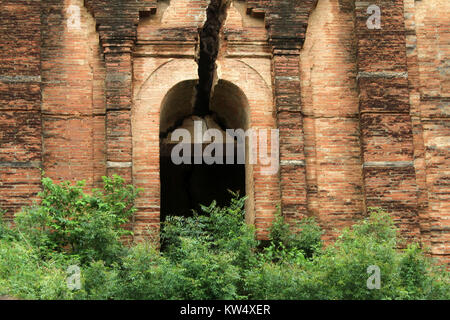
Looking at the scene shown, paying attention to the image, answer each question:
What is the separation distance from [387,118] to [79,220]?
5.42 metres

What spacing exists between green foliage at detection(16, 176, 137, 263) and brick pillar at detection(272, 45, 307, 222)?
8.33 feet

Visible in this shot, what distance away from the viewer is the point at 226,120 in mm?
15930

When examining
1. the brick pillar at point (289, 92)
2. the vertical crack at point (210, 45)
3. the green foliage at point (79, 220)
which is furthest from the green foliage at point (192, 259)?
the vertical crack at point (210, 45)

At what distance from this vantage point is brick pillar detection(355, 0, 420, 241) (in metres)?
13.2

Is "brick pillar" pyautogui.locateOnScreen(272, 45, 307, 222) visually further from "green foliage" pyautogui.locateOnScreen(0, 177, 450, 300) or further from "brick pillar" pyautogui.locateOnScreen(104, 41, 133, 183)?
"brick pillar" pyautogui.locateOnScreen(104, 41, 133, 183)

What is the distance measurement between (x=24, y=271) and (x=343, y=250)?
427cm

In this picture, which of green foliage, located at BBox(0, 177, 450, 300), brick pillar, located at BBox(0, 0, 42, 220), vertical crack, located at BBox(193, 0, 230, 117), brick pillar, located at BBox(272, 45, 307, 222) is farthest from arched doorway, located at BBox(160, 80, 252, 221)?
green foliage, located at BBox(0, 177, 450, 300)

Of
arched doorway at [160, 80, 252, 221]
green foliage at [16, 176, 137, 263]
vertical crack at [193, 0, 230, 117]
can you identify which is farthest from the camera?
arched doorway at [160, 80, 252, 221]

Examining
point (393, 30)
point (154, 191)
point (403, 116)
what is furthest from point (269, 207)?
point (393, 30)

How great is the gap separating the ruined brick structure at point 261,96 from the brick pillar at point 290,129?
0.02 metres

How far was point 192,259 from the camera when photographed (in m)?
10.8
